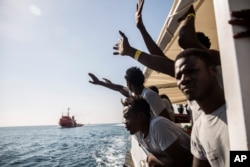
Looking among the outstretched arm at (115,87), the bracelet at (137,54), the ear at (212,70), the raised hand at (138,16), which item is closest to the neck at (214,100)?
the ear at (212,70)

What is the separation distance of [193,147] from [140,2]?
1.72 meters

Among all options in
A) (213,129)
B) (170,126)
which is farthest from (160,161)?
(213,129)

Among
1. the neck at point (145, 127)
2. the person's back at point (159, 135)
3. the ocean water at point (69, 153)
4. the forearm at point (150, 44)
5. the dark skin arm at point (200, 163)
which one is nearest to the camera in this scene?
the dark skin arm at point (200, 163)

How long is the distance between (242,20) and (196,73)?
0.52 m

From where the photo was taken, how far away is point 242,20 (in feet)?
3.85

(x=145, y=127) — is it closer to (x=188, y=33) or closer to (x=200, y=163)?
(x=200, y=163)

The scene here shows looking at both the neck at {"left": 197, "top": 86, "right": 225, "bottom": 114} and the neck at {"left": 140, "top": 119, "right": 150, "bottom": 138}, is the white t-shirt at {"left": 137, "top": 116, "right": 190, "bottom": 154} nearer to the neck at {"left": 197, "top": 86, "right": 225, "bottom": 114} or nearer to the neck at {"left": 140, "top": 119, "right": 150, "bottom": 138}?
the neck at {"left": 140, "top": 119, "right": 150, "bottom": 138}

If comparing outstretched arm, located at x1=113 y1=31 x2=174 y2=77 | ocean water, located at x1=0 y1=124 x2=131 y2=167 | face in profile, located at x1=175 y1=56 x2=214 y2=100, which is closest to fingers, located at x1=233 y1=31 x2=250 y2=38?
face in profile, located at x1=175 y1=56 x2=214 y2=100

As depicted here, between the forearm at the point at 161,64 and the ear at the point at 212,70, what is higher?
the forearm at the point at 161,64

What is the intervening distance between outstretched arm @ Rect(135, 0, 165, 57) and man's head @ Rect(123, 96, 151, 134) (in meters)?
0.86

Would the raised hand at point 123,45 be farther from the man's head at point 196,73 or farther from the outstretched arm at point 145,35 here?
the man's head at point 196,73

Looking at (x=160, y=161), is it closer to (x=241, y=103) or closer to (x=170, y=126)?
(x=170, y=126)

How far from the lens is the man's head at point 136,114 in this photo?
308 centimetres

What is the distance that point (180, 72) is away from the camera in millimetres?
1684
